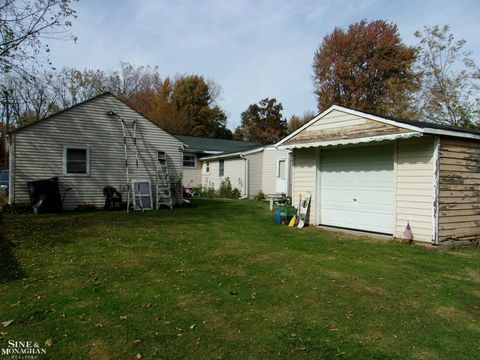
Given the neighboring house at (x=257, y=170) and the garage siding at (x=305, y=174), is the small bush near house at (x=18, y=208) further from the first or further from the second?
the neighboring house at (x=257, y=170)

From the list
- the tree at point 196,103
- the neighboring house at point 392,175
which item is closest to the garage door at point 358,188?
the neighboring house at point 392,175

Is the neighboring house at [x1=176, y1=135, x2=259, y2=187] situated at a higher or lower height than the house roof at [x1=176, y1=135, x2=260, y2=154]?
lower

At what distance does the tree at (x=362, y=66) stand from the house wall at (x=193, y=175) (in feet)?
45.4

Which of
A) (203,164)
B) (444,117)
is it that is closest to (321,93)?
(444,117)

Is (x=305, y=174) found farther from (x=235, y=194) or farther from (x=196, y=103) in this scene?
(x=196, y=103)

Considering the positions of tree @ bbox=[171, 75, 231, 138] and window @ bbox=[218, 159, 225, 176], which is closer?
window @ bbox=[218, 159, 225, 176]

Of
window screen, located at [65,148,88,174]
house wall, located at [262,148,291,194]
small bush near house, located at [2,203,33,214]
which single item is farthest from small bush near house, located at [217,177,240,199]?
small bush near house, located at [2,203,33,214]

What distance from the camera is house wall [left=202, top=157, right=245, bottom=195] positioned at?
21.2 m

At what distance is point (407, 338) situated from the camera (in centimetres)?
349

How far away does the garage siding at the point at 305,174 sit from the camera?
10.9 meters

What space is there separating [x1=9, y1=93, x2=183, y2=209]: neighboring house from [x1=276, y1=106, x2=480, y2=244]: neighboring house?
23.0ft

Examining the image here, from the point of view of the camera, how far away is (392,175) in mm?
8844

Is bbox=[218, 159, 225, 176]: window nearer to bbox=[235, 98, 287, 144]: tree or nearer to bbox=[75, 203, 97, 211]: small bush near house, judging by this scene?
bbox=[75, 203, 97, 211]: small bush near house

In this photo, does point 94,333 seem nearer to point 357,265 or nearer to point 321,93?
point 357,265
